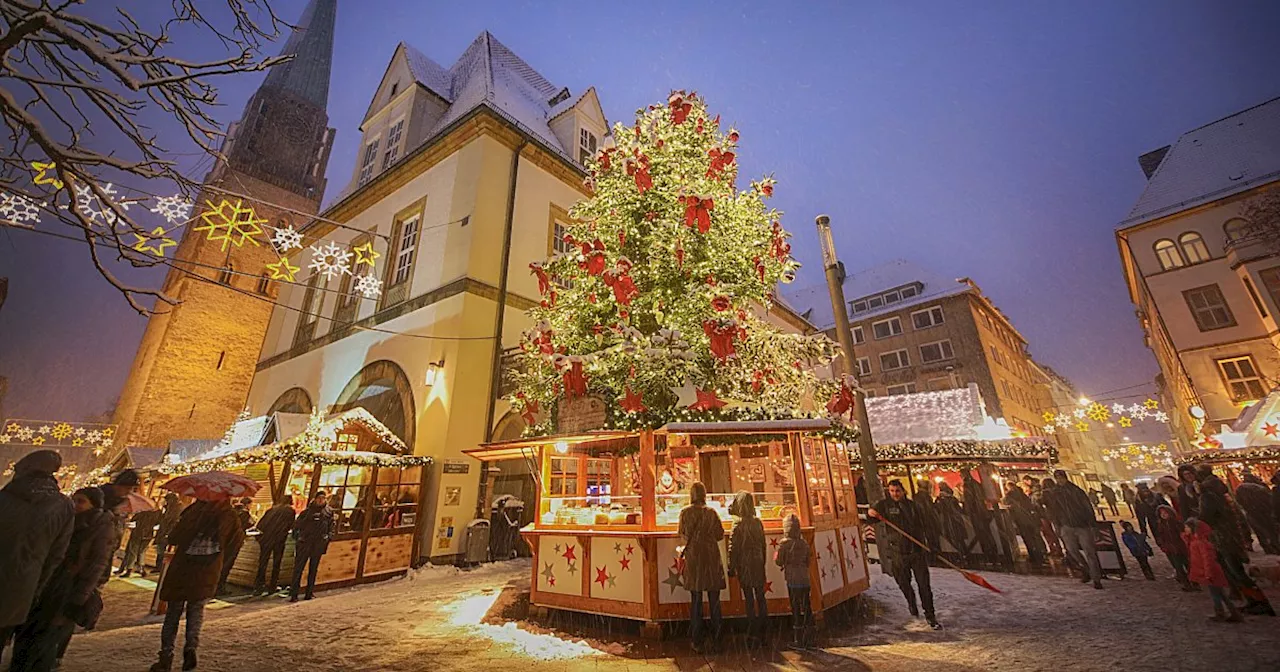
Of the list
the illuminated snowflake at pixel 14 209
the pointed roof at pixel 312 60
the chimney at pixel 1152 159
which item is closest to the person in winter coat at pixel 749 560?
the illuminated snowflake at pixel 14 209

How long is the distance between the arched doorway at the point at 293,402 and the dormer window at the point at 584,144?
13.8 meters

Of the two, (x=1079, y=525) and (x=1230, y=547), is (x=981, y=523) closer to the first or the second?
(x=1079, y=525)

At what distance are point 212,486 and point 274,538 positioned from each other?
17.5 ft

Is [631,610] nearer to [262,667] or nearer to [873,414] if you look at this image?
[262,667]

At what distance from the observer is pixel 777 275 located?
409 inches

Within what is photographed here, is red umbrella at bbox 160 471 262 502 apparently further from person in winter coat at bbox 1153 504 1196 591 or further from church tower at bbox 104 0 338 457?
church tower at bbox 104 0 338 457

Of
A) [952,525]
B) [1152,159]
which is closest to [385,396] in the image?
[952,525]

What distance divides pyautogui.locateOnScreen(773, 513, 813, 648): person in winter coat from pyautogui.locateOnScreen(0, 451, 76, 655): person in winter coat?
7.21 meters

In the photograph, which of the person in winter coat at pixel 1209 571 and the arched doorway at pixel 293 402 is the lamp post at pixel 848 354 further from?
the arched doorway at pixel 293 402

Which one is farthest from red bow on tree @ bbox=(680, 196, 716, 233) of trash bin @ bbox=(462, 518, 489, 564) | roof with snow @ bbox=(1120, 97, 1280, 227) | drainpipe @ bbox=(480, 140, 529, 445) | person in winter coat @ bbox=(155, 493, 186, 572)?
roof with snow @ bbox=(1120, 97, 1280, 227)

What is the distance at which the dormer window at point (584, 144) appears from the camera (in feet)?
61.3

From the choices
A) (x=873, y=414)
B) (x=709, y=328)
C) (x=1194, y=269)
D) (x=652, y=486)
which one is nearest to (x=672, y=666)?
(x=652, y=486)

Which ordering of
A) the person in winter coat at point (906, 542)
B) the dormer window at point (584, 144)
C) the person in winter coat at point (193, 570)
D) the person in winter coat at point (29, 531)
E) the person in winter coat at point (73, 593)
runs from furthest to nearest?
1. the dormer window at point (584, 144)
2. the person in winter coat at point (906, 542)
3. the person in winter coat at point (193, 570)
4. the person in winter coat at point (73, 593)
5. the person in winter coat at point (29, 531)

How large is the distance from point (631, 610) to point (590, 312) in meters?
5.30
